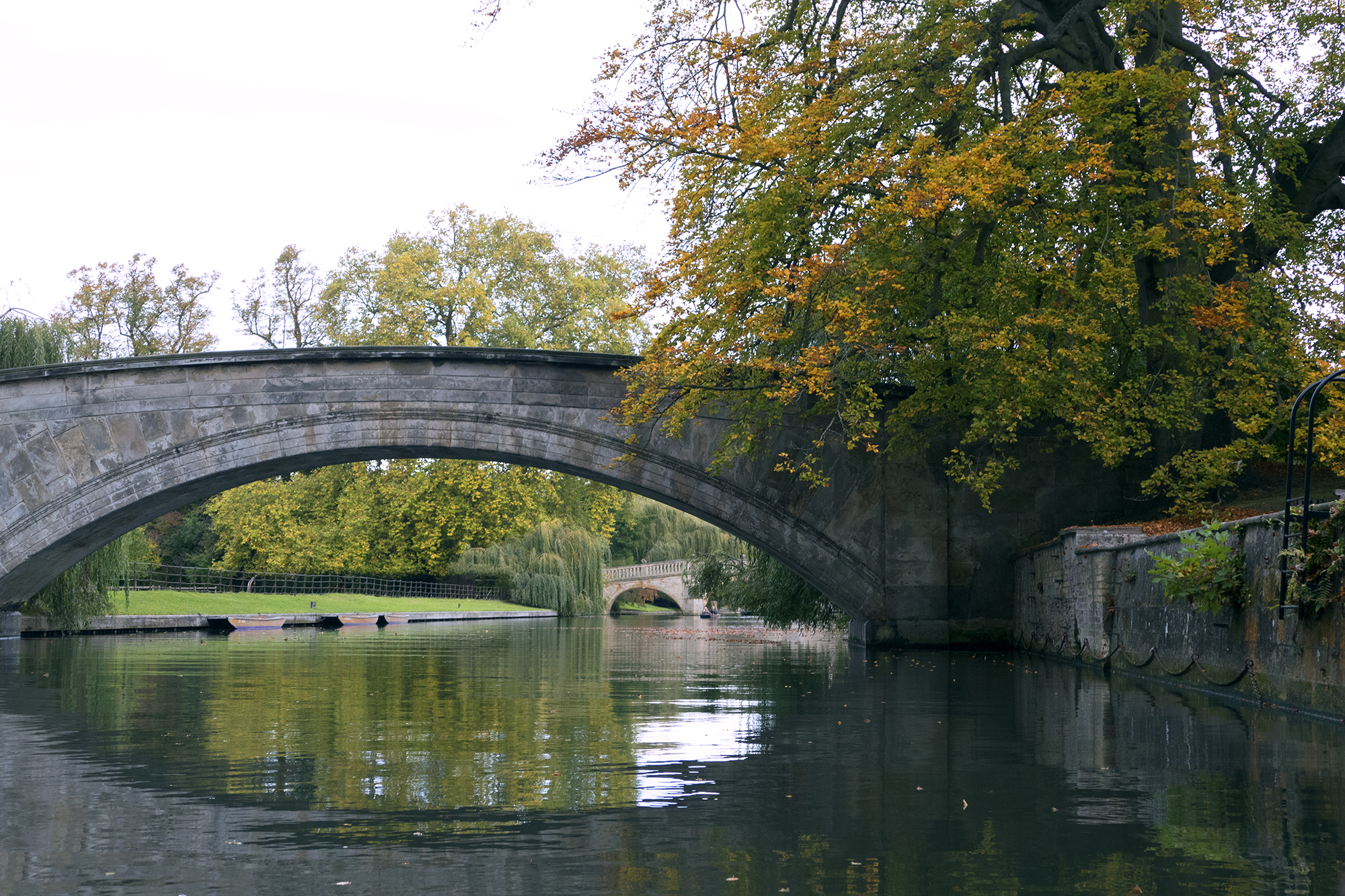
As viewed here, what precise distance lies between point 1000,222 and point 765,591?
879cm

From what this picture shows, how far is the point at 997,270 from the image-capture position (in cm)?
1245

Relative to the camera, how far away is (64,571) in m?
18.1

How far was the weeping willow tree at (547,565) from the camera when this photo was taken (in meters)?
33.9

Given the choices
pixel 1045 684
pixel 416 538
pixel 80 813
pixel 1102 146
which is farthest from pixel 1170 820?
pixel 416 538

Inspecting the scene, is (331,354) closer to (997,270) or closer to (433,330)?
(997,270)

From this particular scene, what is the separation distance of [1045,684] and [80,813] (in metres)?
7.99

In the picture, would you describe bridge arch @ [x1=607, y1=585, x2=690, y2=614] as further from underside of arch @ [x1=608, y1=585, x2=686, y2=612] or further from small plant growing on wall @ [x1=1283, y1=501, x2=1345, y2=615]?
small plant growing on wall @ [x1=1283, y1=501, x2=1345, y2=615]

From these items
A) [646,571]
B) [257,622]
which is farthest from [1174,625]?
[646,571]

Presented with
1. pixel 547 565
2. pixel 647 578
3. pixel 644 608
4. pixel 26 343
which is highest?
pixel 26 343

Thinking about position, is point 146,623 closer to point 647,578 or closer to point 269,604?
point 269,604

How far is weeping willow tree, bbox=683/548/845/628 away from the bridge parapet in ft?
78.3

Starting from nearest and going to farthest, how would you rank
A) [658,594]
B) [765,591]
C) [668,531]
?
[765,591]
[668,531]
[658,594]

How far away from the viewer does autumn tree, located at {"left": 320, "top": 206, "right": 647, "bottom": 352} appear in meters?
32.5

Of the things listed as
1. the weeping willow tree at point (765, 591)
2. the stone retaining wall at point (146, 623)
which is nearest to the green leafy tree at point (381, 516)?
the stone retaining wall at point (146, 623)
